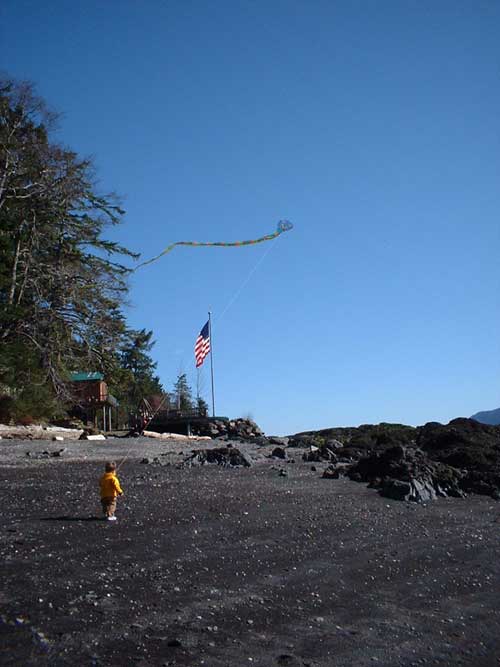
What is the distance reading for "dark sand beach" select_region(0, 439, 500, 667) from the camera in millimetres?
4906

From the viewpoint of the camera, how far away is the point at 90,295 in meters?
28.4

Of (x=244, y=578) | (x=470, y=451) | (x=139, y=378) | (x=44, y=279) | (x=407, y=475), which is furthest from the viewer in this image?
(x=139, y=378)

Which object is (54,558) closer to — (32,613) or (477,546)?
(32,613)

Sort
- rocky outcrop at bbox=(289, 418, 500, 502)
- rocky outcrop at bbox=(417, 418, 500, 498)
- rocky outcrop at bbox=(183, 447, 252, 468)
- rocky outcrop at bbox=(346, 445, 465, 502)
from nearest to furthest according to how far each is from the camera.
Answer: rocky outcrop at bbox=(346, 445, 465, 502) < rocky outcrop at bbox=(289, 418, 500, 502) < rocky outcrop at bbox=(417, 418, 500, 498) < rocky outcrop at bbox=(183, 447, 252, 468)

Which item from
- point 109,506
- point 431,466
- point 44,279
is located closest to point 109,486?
point 109,506

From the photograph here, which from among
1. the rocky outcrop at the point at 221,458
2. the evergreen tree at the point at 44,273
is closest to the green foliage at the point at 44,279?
the evergreen tree at the point at 44,273

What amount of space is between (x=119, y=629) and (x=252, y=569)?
2.13 m

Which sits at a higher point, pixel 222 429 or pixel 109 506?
pixel 222 429

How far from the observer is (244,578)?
260 inches

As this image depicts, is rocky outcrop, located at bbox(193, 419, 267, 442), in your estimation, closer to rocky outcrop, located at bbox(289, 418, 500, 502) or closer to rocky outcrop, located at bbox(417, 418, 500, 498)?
rocky outcrop, located at bbox(417, 418, 500, 498)

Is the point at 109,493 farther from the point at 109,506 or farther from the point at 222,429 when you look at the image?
the point at 222,429

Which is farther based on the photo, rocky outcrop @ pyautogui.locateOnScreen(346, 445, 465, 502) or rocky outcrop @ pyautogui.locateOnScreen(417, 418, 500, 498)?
rocky outcrop @ pyautogui.locateOnScreen(417, 418, 500, 498)

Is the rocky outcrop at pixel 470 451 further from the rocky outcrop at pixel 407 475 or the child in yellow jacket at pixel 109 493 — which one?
the child in yellow jacket at pixel 109 493

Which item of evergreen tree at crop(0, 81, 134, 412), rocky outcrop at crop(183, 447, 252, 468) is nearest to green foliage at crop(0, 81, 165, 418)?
evergreen tree at crop(0, 81, 134, 412)
